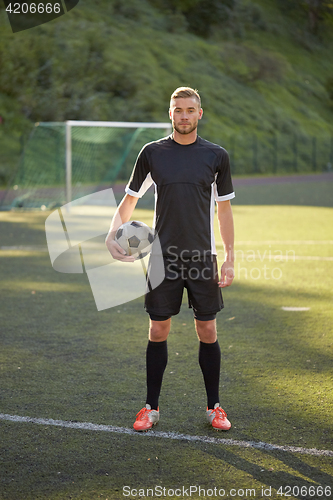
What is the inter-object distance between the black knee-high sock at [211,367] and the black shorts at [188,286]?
0.82ft

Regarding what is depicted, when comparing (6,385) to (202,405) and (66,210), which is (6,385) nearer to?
(202,405)

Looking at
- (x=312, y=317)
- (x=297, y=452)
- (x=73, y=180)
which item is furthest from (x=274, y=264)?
(x=73, y=180)

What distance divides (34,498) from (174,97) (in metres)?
2.07

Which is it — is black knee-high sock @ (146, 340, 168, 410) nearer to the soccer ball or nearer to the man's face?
the soccer ball

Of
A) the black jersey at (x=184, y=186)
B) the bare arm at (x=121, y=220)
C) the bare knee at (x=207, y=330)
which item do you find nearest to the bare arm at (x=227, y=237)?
the black jersey at (x=184, y=186)

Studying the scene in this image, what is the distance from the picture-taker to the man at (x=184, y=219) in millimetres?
3211

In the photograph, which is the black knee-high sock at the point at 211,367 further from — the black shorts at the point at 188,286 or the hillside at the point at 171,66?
the hillside at the point at 171,66

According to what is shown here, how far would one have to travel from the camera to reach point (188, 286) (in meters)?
3.32

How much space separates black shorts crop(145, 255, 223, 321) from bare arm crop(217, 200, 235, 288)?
3.6 inches

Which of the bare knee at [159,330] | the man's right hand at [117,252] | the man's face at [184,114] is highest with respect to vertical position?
the man's face at [184,114]

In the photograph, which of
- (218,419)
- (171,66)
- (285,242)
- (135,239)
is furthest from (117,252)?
(171,66)

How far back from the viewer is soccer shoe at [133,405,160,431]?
11.0 feet

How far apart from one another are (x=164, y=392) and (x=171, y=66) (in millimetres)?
37960

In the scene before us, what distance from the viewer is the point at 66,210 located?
1519cm
